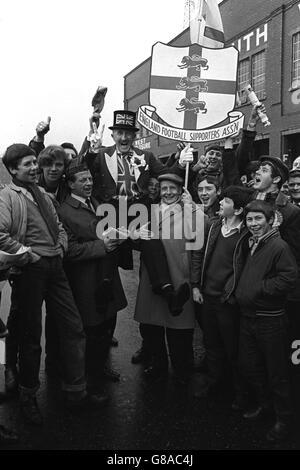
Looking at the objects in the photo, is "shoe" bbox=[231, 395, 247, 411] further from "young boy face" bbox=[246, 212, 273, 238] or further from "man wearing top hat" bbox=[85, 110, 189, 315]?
"man wearing top hat" bbox=[85, 110, 189, 315]

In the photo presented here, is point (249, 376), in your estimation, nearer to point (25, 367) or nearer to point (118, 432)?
point (118, 432)

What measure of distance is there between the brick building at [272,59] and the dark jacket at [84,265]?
13.6m

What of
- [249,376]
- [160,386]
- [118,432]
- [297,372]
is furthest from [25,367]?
[297,372]

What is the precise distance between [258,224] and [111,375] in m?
1.86

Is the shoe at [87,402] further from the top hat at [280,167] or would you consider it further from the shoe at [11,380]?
the top hat at [280,167]

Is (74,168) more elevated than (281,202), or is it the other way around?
(74,168)

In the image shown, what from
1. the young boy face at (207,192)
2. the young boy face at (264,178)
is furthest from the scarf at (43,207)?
the young boy face at (264,178)

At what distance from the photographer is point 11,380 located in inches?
152

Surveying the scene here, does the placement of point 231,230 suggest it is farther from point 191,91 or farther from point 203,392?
point 191,91

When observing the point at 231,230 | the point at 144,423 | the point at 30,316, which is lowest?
the point at 144,423

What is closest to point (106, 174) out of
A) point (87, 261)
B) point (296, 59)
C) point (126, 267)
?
point (126, 267)

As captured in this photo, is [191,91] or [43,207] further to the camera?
[191,91]

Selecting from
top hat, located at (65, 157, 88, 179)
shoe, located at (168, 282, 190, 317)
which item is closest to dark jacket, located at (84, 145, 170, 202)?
top hat, located at (65, 157, 88, 179)

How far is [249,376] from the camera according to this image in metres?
3.35
